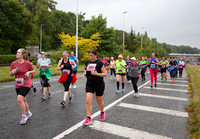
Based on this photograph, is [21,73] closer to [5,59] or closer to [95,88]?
[95,88]

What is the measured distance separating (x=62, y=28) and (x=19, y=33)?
73.3ft

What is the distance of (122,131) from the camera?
4.28 metres

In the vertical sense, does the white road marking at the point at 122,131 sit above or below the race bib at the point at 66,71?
below

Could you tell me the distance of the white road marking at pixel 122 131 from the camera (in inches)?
159

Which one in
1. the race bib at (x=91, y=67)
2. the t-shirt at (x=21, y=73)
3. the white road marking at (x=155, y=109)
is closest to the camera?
the race bib at (x=91, y=67)

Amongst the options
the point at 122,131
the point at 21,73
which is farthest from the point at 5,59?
the point at 122,131

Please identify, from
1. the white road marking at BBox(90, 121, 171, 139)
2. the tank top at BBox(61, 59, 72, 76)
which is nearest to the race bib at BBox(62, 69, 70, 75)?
the tank top at BBox(61, 59, 72, 76)

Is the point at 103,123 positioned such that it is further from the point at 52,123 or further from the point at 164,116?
the point at 164,116

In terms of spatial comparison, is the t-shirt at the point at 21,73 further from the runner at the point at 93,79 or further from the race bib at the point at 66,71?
the race bib at the point at 66,71

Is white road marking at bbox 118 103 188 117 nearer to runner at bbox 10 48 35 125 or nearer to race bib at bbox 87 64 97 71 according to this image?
race bib at bbox 87 64 97 71

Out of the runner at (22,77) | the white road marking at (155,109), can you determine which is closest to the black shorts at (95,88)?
the runner at (22,77)

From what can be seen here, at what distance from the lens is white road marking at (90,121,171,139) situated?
13.3 ft

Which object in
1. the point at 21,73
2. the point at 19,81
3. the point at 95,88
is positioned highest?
the point at 21,73

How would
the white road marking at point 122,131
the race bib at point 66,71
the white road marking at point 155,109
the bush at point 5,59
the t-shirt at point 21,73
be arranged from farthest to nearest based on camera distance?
the bush at point 5,59
the race bib at point 66,71
the white road marking at point 155,109
the t-shirt at point 21,73
the white road marking at point 122,131
